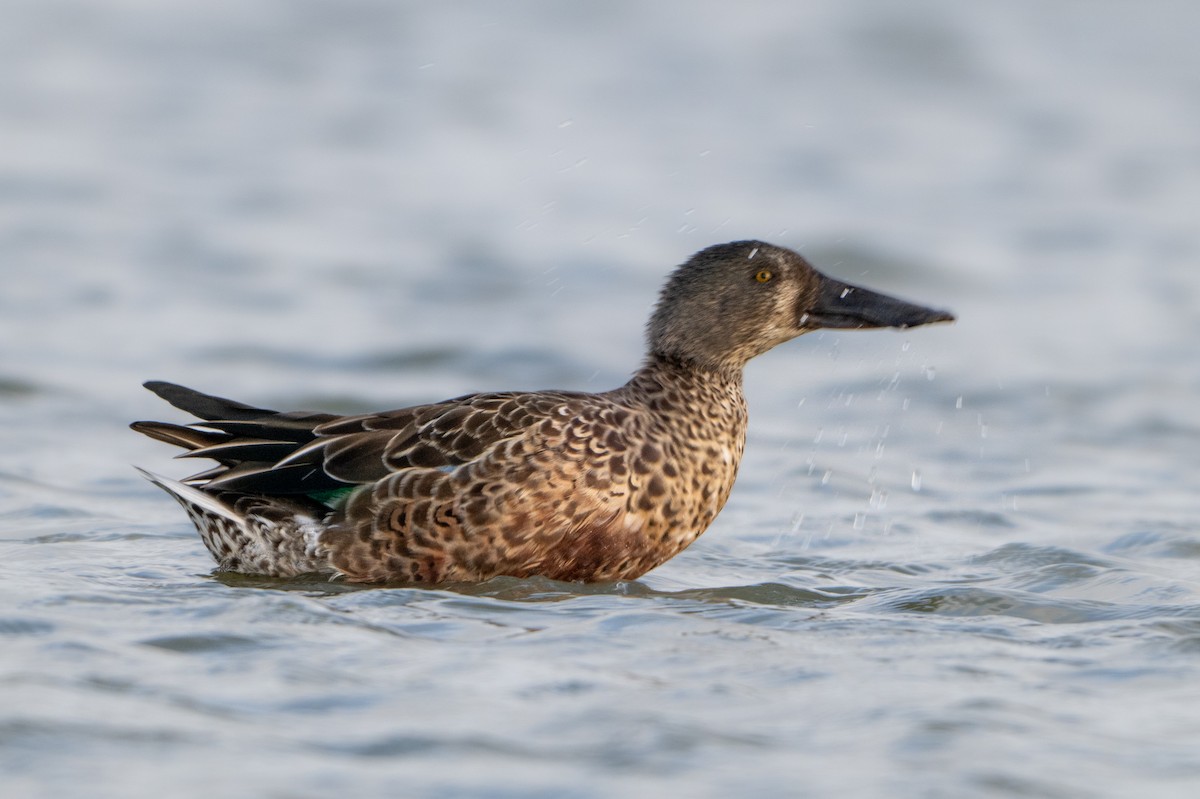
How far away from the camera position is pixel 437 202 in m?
16.1

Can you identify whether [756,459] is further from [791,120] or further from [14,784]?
[791,120]

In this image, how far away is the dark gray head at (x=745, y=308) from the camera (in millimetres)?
7289

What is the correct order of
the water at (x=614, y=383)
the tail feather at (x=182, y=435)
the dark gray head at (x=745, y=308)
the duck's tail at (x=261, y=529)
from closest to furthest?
the water at (x=614, y=383) < the duck's tail at (x=261, y=529) < the tail feather at (x=182, y=435) < the dark gray head at (x=745, y=308)

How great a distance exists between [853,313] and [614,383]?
4582 mm

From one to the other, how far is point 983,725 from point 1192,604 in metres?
1.91

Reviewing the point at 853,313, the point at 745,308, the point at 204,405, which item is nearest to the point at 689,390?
the point at 745,308

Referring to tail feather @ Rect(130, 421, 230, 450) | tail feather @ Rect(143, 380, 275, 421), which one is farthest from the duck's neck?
tail feather @ Rect(130, 421, 230, 450)

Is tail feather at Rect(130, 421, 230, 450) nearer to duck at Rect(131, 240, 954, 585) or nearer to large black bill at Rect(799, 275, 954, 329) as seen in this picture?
duck at Rect(131, 240, 954, 585)

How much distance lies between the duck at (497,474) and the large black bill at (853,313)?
207 mm

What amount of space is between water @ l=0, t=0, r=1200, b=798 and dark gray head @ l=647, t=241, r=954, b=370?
39.4 inches

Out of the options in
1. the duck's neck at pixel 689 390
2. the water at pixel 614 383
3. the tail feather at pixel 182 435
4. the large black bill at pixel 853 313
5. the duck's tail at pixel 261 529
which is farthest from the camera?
the large black bill at pixel 853 313

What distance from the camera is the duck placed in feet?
21.5

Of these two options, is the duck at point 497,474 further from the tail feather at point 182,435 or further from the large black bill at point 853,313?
the large black bill at point 853,313

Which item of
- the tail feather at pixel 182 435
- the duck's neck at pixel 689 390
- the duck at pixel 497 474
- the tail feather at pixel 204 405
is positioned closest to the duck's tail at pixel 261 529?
the duck at pixel 497 474
